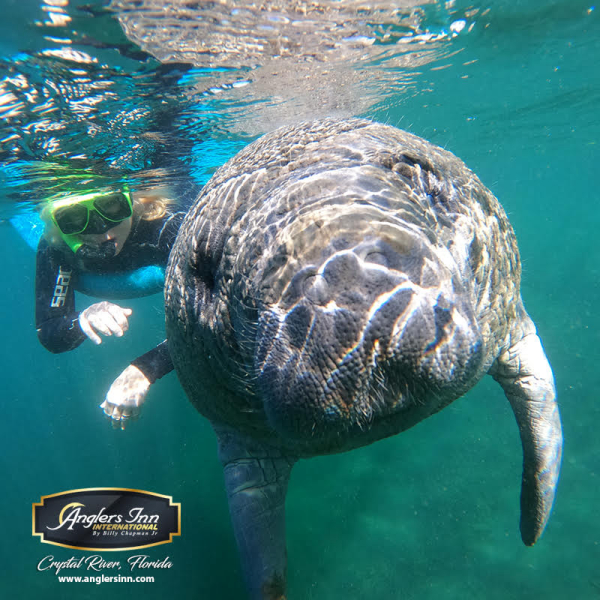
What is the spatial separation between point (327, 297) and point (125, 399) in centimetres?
372

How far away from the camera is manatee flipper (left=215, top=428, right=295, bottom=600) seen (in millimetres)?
3068

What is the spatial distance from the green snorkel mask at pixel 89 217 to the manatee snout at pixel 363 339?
20.2ft

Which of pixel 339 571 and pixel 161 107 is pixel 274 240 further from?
pixel 339 571

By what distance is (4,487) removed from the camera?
842 inches

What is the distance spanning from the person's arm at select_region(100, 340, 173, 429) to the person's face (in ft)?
9.53

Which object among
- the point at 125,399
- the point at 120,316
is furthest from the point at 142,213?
the point at 125,399

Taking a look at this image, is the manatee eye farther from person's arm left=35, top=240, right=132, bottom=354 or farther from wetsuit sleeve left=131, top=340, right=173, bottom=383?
person's arm left=35, top=240, right=132, bottom=354

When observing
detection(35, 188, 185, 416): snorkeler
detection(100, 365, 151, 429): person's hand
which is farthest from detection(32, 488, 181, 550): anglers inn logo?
detection(35, 188, 185, 416): snorkeler

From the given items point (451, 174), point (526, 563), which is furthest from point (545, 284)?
point (451, 174)

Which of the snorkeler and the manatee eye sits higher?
the manatee eye

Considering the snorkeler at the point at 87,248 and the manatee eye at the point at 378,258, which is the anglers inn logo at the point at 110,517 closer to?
the snorkeler at the point at 87,248

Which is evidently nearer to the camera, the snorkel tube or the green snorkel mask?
the green snorkel mask

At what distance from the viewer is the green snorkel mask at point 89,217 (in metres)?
6.43

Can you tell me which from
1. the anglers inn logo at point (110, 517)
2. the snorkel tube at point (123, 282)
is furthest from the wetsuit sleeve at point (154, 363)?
the snorkel tube at point (123, 282)
